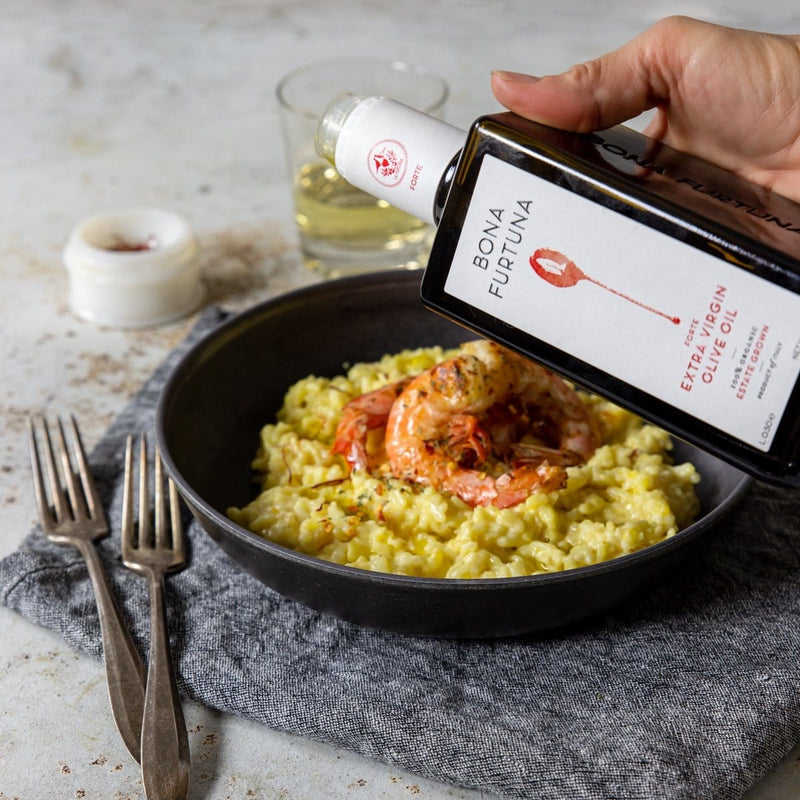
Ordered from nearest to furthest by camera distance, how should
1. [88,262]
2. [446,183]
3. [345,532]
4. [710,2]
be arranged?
1. [446,183]
2. [345,532]
3. [88,262]
4. [710,2]

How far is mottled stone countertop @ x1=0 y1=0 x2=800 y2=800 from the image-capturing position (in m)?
1.49

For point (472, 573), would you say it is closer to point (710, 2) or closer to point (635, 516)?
point (635, 516)

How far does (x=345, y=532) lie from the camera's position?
5.41 ft

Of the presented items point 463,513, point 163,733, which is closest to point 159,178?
point 463,513

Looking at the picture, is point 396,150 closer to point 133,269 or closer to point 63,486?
point 63,486

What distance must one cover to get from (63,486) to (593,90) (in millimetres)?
1196

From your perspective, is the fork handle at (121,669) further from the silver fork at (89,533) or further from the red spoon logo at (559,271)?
the red spoon logo at (559,271)

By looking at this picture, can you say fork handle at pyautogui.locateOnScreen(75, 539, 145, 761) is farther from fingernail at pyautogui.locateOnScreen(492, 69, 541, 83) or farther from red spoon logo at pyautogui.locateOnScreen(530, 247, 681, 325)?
fingernail at pyautogui.locateOnScreen(492, 69, 541, 83)

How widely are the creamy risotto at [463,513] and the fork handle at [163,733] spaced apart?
256mm

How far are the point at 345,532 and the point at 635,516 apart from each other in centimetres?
45

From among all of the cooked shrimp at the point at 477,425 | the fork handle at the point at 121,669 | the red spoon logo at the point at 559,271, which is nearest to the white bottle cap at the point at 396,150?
the red spoon logo at the point at 559,271

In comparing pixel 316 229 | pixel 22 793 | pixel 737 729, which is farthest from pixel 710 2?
pixel 22 793

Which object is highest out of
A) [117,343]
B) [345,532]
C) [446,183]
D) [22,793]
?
[446,183]

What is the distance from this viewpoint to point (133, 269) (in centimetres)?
256
